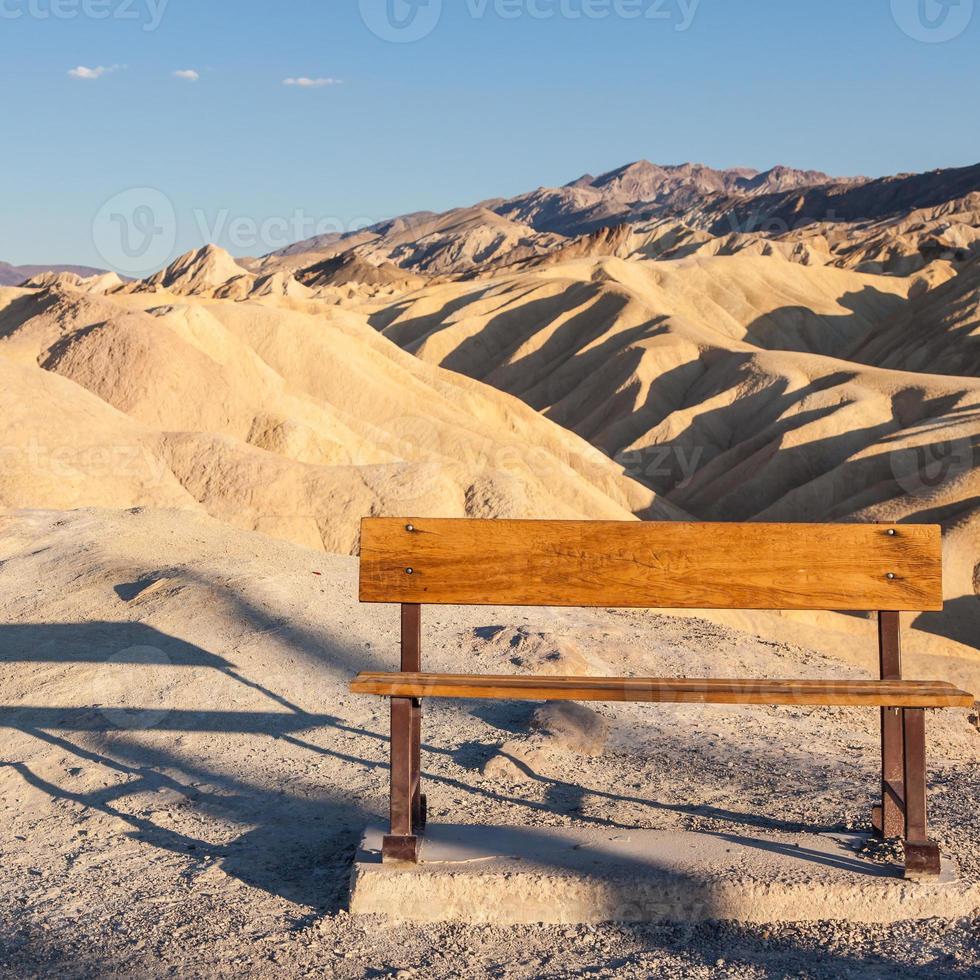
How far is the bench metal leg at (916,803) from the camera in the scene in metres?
3.51

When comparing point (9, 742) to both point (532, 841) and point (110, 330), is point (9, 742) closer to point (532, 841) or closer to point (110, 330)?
point (532, 841)

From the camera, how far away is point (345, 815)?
4262 mm

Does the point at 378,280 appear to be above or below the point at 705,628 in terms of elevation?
above

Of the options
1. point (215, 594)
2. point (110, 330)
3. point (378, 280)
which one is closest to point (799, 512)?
point (110, 330)

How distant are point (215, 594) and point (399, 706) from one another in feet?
11.2

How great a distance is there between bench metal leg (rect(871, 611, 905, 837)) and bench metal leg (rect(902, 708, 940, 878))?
0.07 metres

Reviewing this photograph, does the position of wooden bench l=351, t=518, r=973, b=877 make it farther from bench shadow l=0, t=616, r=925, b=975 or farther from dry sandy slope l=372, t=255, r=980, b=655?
dry sandy slope l=372, t=255, r=980, b=655

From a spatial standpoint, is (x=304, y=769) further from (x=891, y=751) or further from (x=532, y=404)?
(x=532, y=404)

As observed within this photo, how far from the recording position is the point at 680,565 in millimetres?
3709
